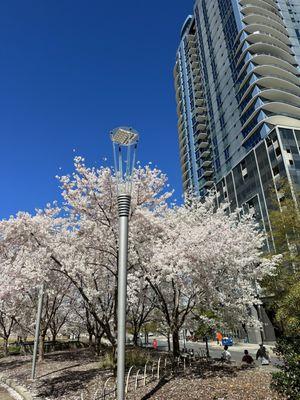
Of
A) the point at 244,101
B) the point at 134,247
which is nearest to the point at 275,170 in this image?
the point at 244,101

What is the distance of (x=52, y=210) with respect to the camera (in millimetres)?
17734

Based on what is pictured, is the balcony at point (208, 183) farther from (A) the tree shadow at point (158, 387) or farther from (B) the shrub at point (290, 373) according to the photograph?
(B) the shrub at point (290, 373)

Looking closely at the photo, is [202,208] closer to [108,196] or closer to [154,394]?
[108,196]

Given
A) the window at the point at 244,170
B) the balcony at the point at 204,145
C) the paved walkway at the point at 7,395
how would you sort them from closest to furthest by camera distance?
the paved walkway at the point at 7,395 < the window at the point at 244,170 < the balcony at the point at 204,145

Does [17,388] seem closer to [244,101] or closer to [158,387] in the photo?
[158,387]

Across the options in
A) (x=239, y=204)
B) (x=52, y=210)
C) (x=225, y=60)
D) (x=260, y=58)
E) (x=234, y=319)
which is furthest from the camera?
(x=225, y=60)

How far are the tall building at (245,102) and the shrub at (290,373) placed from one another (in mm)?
36201

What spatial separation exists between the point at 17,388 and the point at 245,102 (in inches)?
2286

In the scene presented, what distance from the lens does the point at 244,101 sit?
60.2 metres

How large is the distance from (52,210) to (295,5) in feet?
253

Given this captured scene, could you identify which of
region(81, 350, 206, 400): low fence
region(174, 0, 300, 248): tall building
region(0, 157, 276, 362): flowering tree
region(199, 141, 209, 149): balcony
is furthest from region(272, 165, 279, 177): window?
region(81, 350, 206, 400): low fence

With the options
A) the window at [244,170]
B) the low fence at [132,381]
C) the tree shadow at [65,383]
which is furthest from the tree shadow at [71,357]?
the window at [244,170]

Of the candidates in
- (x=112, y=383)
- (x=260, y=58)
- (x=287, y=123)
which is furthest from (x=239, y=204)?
(x=112, y=383)

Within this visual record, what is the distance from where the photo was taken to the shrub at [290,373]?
→ 7.28m
